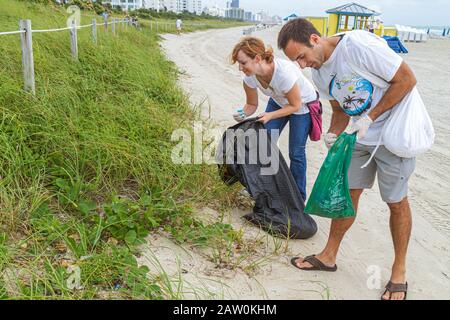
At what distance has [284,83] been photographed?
3057 mm

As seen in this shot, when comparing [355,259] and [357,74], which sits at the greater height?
[357,74]

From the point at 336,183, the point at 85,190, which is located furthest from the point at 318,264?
the point at 85,190

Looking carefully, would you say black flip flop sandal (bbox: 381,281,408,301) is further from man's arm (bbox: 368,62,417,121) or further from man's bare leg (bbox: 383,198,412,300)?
man's arm (bbox: 368,62,417,121)

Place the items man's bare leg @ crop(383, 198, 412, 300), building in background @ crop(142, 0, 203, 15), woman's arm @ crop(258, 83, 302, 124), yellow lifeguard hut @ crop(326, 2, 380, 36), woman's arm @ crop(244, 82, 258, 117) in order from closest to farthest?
man's bare leg @ crop(383, 198, 412, 300) → woman's arm @ crop(258, 83, 302, 124) → woman's arm @ crop(244, 82, 258, 117) → yellow lifeguard hut @ crop(326, 2, 380, 36) → building in background @ crop(142, 0, 203, 15)

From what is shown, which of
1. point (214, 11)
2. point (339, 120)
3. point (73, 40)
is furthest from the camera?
point (214, 11)

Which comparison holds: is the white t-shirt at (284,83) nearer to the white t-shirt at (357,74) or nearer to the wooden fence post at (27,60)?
the white t-shirt at (357,74)

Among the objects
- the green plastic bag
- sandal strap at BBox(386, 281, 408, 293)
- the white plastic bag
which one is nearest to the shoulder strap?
the white plastic bag

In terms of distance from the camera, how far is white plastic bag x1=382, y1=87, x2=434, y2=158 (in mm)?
2135

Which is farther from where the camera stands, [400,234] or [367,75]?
[400,234]

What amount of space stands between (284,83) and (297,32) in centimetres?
78

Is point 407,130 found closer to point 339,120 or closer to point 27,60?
point 339,120

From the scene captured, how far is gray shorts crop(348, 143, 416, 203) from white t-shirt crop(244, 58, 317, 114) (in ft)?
2.89

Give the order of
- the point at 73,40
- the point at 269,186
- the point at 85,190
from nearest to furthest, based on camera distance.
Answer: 1. the point at 85,190
2. the point at 269,186
3. the point at 73,40
